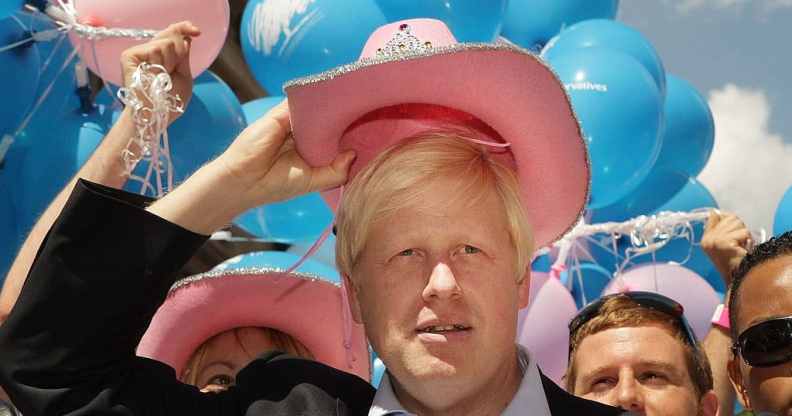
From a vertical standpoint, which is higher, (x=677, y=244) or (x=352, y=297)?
(x=352, y=297)

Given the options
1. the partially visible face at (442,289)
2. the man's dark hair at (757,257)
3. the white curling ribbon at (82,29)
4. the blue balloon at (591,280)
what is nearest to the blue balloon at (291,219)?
the white curling ribbon at (82,29)

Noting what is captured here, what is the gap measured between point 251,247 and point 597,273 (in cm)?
461

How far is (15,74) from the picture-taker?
9.79 feet

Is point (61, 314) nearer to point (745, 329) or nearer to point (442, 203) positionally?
point (442, 203)

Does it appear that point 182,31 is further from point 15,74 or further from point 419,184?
point 15,74

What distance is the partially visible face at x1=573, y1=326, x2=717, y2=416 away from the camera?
6.53 ft

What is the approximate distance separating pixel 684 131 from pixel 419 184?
13.1ft

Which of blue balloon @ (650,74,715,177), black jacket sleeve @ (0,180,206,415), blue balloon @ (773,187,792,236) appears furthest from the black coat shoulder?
blue balloon @ (650,74,715,177)

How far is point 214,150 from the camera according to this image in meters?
3.46

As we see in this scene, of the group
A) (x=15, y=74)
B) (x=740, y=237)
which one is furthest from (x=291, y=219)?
(x=740, y=237)

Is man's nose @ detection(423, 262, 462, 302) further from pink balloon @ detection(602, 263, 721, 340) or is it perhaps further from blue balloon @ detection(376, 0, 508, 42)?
pink balloon @ detection(602, 263, 721, 340)

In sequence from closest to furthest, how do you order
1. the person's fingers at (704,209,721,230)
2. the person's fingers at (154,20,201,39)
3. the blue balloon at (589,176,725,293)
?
the person's fingers at (154,20,201,39), the person's fingers at (704,209,721,230), the blue balloon at (589,176,725,293)

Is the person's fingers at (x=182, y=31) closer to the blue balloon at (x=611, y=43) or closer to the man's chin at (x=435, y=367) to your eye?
the man's chin at (x=435, y=367)

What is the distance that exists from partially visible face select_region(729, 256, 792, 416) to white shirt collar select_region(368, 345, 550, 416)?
0.48 m
